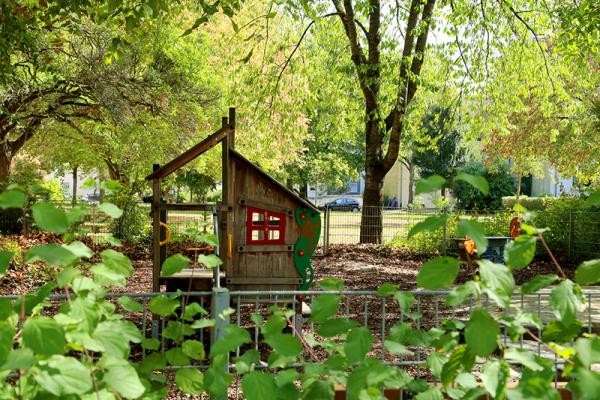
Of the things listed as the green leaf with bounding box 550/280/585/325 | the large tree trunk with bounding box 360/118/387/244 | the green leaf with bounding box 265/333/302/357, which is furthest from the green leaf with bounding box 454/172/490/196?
the large tree trunk with bounding box 360/118/387/244

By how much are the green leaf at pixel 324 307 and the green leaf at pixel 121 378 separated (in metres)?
0.58

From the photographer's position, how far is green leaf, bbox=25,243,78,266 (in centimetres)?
182

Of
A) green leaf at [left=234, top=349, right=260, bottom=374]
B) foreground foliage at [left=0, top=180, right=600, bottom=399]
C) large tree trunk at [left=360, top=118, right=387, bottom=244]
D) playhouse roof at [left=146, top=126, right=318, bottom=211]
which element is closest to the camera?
foreground foliage at [left=0, top=180, right=600, bottom=399]

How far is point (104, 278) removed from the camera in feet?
7.14

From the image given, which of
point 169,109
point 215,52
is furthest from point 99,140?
point 215,52

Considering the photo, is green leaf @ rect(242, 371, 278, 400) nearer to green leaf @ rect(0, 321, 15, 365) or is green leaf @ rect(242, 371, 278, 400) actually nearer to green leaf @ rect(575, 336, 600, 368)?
green leaf @ rect(0, 321, 15, 365)

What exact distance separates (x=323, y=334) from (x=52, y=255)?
88cm

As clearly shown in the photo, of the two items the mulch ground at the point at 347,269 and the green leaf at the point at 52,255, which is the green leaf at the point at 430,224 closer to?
the green leaf at the point at 52,255

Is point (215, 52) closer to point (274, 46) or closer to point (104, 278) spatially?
point (274, 46)

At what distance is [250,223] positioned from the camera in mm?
8250

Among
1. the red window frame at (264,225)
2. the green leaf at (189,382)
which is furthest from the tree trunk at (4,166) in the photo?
the green leaf at (189,382)

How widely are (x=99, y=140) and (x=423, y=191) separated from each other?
760 inches

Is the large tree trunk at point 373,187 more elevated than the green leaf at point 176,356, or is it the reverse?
the large tree trunk at point 373,187

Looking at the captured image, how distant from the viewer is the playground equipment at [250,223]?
8.01 meters
